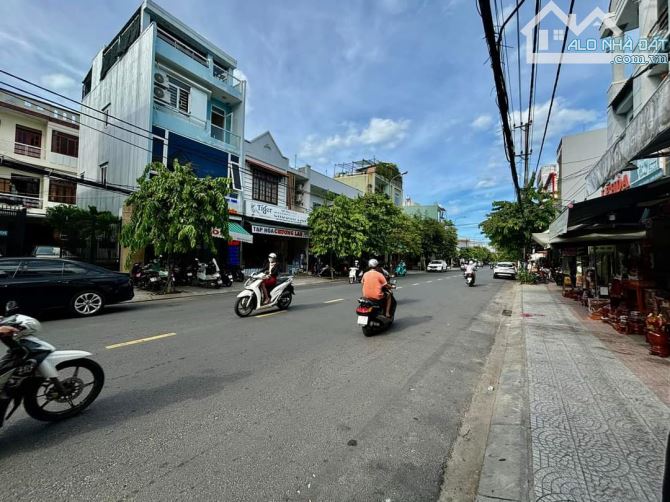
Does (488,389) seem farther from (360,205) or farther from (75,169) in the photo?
(75,169)

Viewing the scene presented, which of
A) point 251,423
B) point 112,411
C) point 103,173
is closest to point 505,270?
point 103,173

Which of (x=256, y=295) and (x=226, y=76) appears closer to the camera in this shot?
(x=256, y=295)

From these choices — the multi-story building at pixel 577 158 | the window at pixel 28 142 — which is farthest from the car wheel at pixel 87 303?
the multi-story building at pixel 577 158

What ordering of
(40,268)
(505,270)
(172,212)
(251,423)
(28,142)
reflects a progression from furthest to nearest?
(505,270) < (28,142) < (172,212) < (40,268) < (251,423)

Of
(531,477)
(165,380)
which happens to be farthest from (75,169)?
(531,477)

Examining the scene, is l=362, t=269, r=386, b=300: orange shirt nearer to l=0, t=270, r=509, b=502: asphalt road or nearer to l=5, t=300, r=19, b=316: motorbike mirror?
l=0, t=270, r=509, b=502: asphalt road

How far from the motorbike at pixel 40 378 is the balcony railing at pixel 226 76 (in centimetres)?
2139

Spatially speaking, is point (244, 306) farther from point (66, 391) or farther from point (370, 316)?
point (66, 391)

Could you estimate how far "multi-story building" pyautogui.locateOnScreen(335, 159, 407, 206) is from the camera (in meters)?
41.2

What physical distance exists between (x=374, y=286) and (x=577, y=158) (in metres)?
25.1

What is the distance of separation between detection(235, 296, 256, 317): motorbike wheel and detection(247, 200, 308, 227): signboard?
12.5 metres

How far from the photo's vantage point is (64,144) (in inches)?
955

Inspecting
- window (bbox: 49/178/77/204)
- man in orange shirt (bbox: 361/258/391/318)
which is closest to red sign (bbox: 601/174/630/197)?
man in orange shirt (bbox: 361/258/391/318)

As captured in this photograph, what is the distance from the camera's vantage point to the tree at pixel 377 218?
2689 centimetres
